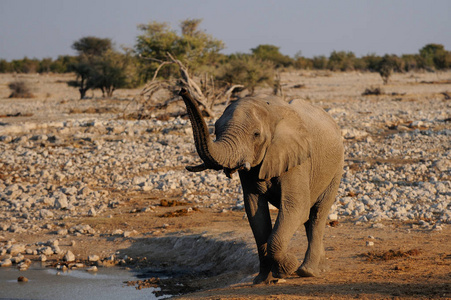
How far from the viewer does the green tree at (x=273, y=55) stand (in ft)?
193

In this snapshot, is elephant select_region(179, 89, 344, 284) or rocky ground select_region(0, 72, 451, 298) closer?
elephant select_region(179, 89, 344, 284)

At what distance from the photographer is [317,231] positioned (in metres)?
6.96

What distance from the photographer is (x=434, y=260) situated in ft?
23.0

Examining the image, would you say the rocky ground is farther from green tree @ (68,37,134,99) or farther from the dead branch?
green tree @ (68,37,134,99)

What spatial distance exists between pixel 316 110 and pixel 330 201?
3.40ft

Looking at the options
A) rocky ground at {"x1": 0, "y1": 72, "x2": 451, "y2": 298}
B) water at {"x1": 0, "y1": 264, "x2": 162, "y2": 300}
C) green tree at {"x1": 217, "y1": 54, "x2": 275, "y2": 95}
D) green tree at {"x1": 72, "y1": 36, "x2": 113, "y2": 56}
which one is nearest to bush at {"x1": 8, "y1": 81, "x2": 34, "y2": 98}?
green tree at {"x1": 72, "y1": 36, "x2": 113, "y2": 56}

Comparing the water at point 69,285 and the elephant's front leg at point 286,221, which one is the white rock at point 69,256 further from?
the elephant's front leg at point 286,221

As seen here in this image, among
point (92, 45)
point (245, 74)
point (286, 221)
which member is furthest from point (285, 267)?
point (92, 45)

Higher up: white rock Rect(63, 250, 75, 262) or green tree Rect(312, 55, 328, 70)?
green tree Rect(312, 55, 328, 70)

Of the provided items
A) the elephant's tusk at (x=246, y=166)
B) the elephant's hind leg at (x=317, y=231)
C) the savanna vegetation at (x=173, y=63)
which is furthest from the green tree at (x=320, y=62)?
the elephant's tusk at (x=246, y=166)

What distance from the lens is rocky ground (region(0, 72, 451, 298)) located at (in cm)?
870

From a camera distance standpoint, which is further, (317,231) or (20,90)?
(20,90)

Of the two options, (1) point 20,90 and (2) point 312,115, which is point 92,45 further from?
(2) point 312,115

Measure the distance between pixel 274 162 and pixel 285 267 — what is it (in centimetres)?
109
